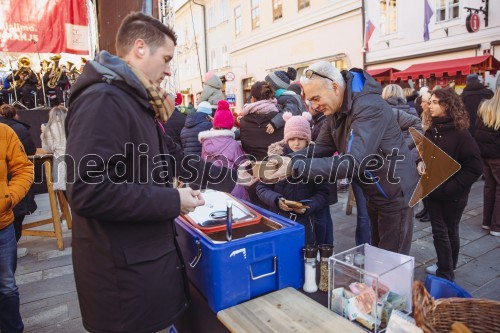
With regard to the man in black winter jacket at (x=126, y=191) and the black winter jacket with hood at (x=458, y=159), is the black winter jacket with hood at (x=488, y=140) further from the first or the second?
the man in black winter jacket at (x=126, y=191)

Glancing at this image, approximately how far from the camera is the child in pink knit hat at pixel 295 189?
10.2ft

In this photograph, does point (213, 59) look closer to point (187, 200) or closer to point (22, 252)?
point (22, 252)

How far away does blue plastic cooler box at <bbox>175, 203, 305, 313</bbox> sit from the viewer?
1.52 m

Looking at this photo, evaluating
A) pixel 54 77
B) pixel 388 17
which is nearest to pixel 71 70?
pixel 54 77

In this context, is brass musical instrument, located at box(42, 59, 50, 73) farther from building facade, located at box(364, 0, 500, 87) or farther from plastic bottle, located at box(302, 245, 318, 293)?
plastic bottle, located at box(302, 245, 318, 293)

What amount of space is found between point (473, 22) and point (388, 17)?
3.27m

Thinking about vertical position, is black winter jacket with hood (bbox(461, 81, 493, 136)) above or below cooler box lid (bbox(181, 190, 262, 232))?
Result: above

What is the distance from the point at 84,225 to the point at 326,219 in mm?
2718

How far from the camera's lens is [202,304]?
1.77 metres

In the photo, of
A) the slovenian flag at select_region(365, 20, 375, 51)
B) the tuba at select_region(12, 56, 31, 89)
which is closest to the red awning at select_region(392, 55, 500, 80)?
the slovenian flag at select_region(365, 20, 375, 51)

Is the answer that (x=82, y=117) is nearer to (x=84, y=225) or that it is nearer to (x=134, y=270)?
(x=84, y=225)

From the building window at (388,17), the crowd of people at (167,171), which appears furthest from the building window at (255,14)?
the crowd of people at (167,171)

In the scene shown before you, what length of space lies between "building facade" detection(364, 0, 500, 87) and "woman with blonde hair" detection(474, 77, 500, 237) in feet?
17.5

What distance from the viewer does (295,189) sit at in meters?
3.18
